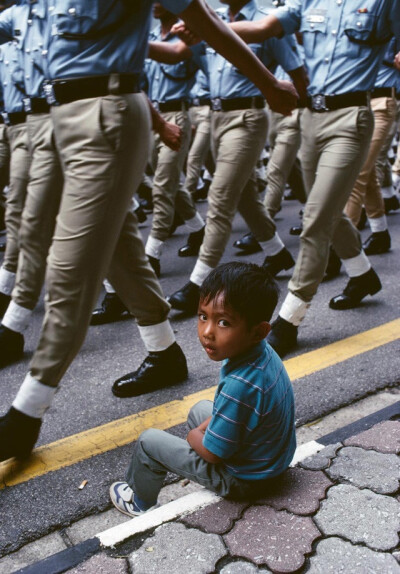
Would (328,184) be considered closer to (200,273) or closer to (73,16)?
(200,273)

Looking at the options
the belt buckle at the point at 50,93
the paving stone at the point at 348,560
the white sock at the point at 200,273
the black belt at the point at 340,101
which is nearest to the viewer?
the paving stone at the point at 348,560

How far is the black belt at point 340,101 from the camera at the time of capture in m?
3.46

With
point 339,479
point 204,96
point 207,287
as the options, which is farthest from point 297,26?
point 204,96

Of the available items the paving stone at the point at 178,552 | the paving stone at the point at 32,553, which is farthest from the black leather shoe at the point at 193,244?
the paving stone at the point at 178,552

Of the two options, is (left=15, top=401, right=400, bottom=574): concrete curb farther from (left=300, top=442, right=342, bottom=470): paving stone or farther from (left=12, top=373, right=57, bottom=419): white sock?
(left=12, top=373, right=57, bottom=419): white sock

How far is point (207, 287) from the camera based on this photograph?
1.90m

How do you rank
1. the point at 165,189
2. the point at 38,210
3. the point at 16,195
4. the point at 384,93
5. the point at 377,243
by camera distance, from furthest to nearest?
the point at 377,243
the point at 384,93
the point at 165,189
the point at 16,195
the point at 38,210

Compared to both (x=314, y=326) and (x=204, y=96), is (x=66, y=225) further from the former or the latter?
(x=204, y=96)

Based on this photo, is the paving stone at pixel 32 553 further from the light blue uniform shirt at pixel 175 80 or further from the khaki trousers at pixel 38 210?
the light blue uniform shirt at pixel 175 80

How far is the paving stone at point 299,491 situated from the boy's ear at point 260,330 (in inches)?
18.8

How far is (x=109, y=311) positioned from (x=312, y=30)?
213cm

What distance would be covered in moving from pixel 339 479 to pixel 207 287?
0.75 meters

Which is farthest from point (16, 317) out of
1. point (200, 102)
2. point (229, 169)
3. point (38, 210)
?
point (200, 102)

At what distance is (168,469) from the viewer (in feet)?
6.59
